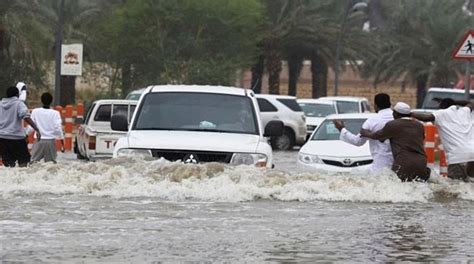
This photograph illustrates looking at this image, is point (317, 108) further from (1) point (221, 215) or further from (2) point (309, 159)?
(1) point (221, 215)

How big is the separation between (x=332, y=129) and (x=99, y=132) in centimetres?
646

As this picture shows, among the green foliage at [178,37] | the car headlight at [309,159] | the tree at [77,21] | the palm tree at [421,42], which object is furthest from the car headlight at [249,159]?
the palm tree at [421,42]

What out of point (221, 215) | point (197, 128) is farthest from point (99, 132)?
point (221, 215)

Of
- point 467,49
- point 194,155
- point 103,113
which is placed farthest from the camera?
point 103,113

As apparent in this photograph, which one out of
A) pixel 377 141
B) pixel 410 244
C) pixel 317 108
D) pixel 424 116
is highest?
pixel 424 116

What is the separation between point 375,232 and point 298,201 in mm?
3080

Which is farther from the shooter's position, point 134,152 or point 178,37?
point 178,37

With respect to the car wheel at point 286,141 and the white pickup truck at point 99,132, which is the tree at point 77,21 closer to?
the car wheel at point 286,141

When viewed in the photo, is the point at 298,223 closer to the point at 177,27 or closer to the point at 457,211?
the point at 457,211

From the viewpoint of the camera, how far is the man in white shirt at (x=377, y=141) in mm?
17406

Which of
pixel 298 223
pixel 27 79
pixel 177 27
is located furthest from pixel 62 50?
pixel 298 223

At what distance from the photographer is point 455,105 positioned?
1842cm

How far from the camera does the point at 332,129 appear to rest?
2461cm

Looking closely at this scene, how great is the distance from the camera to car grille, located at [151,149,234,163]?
56.0ft
